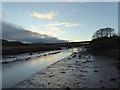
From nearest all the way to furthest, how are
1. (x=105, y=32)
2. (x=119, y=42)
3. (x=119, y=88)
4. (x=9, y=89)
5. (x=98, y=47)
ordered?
(x=119, y=88), (x=9, y=89), (x=119, y=42), (x=98, y=47), (x=105, y=32)

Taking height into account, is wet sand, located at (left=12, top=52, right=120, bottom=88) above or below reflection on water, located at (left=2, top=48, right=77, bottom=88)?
above

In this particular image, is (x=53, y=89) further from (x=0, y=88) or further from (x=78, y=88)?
(x=0, y=88)

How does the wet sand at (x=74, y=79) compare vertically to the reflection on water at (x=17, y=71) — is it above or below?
above

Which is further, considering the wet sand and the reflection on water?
the reflection on water

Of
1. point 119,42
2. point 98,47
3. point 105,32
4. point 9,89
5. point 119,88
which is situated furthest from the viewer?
point 105,32

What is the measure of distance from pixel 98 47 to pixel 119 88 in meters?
49.1

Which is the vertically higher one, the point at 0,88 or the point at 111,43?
the point at 111,43

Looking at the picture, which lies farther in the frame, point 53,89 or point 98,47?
point 98,47

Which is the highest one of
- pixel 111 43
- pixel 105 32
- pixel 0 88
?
pixel 105 32

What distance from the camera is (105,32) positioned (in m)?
98.3

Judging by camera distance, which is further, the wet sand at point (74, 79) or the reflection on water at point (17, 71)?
the reflection on water at point (17, 71)

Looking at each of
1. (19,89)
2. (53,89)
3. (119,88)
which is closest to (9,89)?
(19,89)

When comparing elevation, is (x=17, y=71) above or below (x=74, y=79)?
below

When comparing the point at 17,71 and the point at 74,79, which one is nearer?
the point at 74,79
